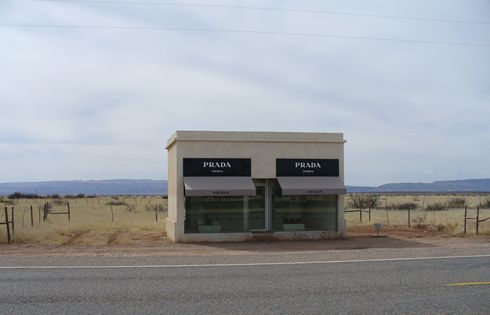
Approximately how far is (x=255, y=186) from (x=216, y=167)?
1694mm

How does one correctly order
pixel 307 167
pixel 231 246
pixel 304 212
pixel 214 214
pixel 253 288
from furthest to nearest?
pixel 304 212 → pixel 307 167 → pixel 214 214 → pixel 231 246 → pixel 253 288

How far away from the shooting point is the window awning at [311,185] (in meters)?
20.7

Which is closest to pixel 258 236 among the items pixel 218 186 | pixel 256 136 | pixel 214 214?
pixel 214 214

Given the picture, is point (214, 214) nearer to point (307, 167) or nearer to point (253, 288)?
point (307, 167)

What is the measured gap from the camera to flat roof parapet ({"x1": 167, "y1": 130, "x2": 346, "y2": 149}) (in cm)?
2048

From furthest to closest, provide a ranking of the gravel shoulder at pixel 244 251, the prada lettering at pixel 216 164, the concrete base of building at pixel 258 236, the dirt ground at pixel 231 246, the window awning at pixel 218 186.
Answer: the prada lettering at pixel 216 164, the concrete base of building at pixel 258 236, the window awning at pixel 218 186, the dirt ground at pixel 231 246, the gravel shoulder at pixel 244 251

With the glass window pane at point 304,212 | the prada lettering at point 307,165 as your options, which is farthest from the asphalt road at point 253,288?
the prada lettering at point 307,165

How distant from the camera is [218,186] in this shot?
2023 centimetres

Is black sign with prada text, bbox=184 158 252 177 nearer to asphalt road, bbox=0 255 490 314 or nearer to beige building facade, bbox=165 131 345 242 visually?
beige building facade, bbox=165 131 345 242

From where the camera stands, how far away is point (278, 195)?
21.5 metres

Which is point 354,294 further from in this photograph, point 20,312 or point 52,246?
point 52,246

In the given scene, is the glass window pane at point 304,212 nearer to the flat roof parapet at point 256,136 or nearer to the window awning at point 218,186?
the window awning at point 218,186

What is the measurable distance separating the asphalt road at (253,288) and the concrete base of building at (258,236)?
686cm

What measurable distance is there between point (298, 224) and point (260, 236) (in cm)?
163
